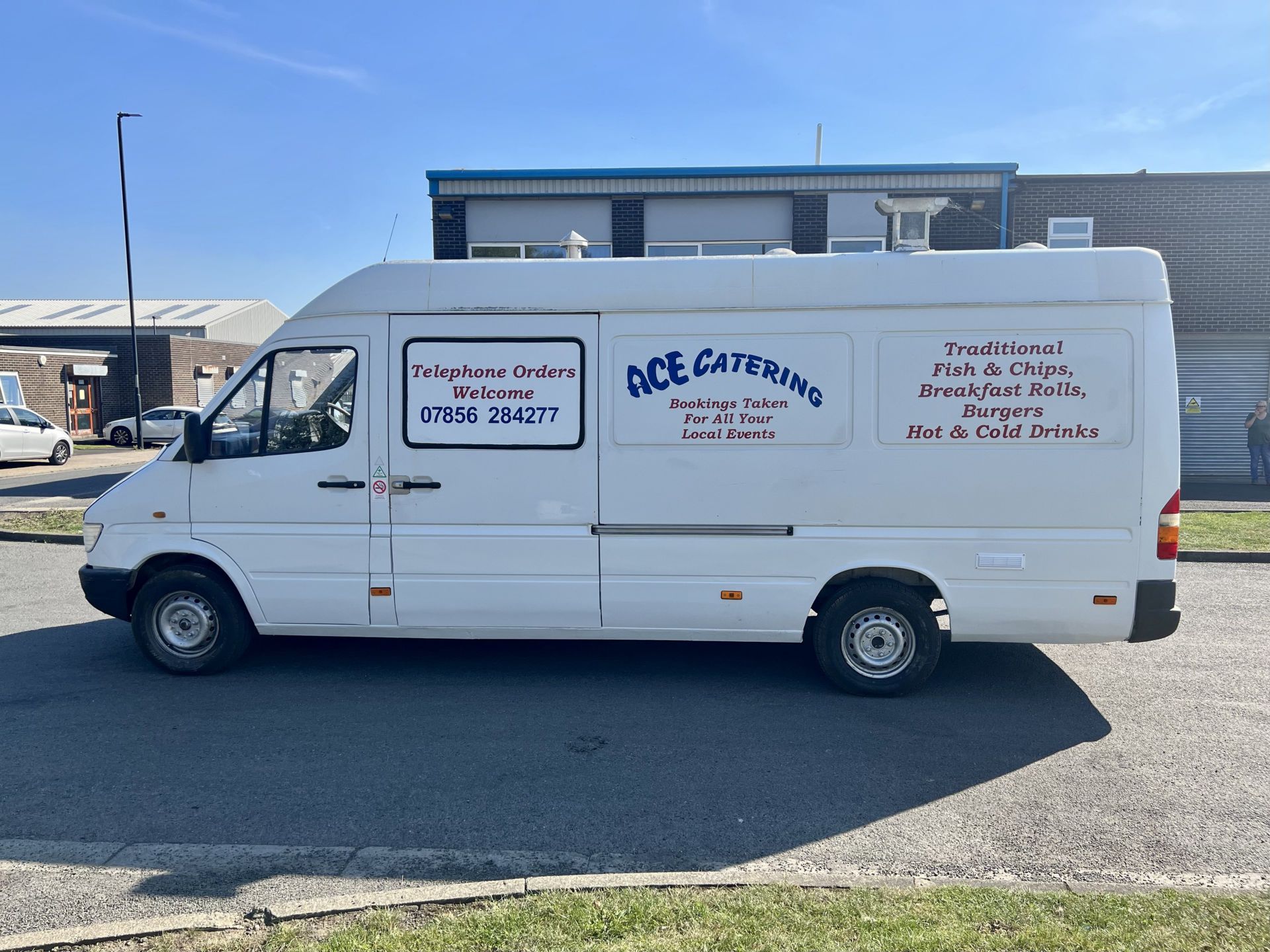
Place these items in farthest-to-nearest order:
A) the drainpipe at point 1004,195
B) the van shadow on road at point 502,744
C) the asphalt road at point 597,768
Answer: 1. the drainpipe at point 1004,195
2. the van shadow on road at point 502,744
3. the asphalt road at point 597,768

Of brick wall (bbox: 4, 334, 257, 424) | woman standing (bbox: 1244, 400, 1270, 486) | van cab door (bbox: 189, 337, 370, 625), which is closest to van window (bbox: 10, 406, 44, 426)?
brick wall (bbox: 4, 334, 257, 424)

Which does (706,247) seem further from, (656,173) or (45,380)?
(45,380)

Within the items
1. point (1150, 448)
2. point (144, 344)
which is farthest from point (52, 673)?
point (144, 344)

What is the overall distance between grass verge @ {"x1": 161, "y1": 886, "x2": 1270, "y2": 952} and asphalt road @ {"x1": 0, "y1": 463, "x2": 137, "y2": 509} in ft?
46.0

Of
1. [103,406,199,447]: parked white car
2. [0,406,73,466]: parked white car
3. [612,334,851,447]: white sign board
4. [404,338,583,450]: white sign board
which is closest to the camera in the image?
[612,334,851,447]: white sign board

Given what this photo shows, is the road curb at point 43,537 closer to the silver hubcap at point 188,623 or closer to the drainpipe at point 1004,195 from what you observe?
the silver hubcap at point 188,623

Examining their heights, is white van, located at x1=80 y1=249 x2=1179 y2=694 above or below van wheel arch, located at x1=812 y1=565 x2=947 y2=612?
above

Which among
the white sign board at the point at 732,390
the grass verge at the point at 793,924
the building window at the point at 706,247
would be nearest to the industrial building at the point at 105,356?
the building window at the point at 706,247

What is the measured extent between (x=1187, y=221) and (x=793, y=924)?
18.6 meters

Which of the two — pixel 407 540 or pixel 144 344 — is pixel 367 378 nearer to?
pixel 407 540

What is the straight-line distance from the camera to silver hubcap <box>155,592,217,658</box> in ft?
20.6

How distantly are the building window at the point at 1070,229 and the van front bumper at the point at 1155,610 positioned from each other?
13.9 m

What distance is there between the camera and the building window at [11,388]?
28.4 metres

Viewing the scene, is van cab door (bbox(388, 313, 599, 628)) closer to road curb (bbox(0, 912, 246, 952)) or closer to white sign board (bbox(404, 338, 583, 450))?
white sign board (bbox(404, 338, 583, 450))
